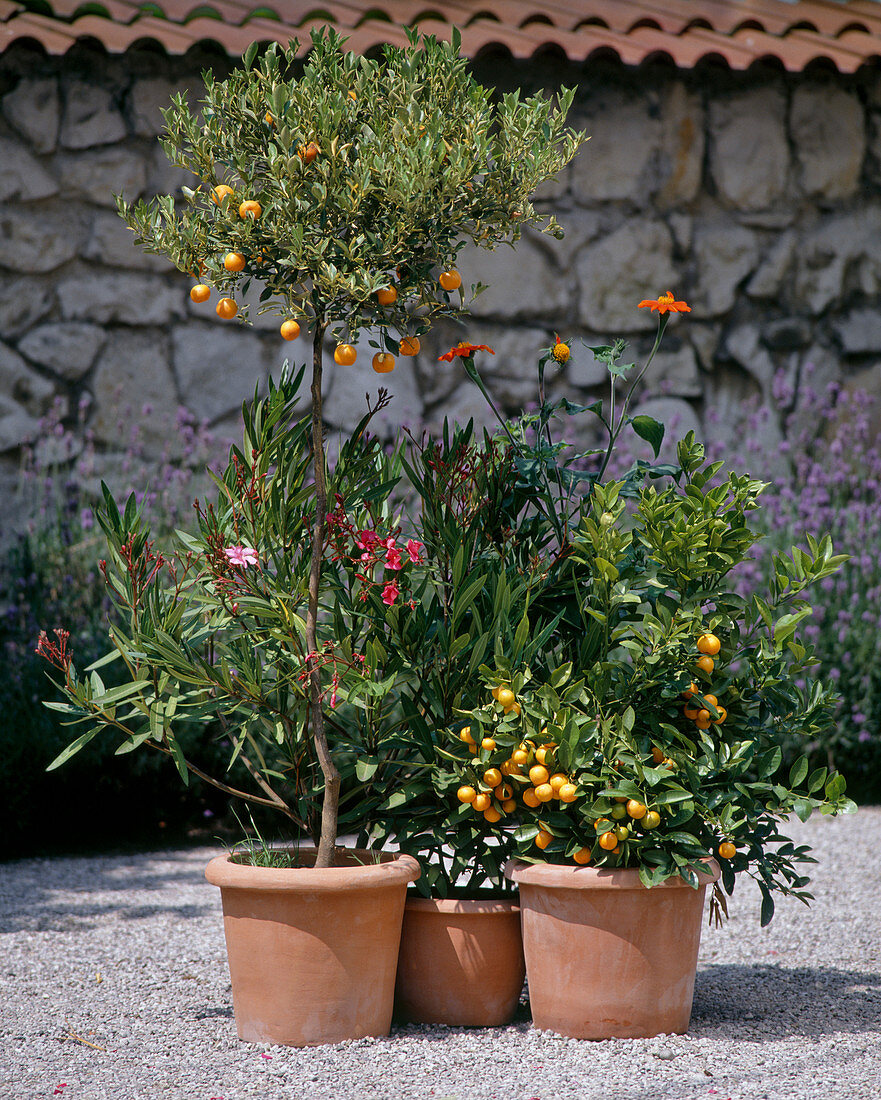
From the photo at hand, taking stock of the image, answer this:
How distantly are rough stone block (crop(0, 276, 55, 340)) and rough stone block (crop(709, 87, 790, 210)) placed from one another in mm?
2962

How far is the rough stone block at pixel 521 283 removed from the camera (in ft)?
16.2

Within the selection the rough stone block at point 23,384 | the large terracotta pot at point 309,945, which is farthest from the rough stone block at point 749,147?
the large terracotta pot at point 309,945

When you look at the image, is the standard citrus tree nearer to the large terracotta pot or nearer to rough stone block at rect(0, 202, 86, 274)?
the large terracotta pot

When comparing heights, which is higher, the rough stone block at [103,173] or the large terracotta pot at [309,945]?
the rough stone block at [103,173]

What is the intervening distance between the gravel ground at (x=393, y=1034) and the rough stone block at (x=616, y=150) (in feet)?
10.3

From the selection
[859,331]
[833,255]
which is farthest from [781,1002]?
[833,255]

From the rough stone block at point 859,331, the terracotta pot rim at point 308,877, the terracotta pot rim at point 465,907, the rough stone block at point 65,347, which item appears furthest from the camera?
the rough stone block at point 859,331

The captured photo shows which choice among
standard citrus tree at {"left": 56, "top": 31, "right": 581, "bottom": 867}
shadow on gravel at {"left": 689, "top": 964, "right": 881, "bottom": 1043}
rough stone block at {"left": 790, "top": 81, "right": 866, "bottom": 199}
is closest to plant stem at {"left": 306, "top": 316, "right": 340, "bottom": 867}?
standard citrus tree at {"left": 56, "top": 31, "right": 581, "bottom": 867}

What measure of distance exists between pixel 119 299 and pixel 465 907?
3.29 meters

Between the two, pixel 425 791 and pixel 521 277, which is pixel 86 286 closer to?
pixel 521 277

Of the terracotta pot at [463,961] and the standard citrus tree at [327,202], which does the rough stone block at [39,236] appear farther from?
the terracotta pot at [463,961]

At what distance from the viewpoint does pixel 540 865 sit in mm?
2170

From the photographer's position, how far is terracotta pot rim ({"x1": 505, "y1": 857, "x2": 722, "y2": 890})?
2107 mm

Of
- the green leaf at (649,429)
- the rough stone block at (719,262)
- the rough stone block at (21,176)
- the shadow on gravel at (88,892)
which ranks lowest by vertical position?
the shadow on gravel at (88,892)
